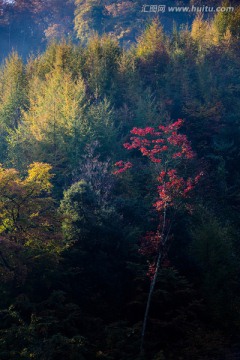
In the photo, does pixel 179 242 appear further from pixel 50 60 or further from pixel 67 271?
pixel 50 60

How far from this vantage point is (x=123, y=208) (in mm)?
22062

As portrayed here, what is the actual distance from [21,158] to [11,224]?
1038cm

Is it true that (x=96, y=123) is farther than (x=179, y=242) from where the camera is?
Yes

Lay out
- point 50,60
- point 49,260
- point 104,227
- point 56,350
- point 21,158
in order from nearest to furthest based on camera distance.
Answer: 1. point 56,350
2. point 49,260
3. point 104,227
4. point 21,158
5. point 50,60

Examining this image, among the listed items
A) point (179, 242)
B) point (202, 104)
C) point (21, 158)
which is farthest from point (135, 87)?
point (179, 242)

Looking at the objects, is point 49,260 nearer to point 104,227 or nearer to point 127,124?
point 104,227

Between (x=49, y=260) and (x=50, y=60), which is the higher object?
(x=50, y=60)

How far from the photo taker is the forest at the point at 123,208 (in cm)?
1566

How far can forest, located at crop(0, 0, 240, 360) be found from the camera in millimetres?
15664

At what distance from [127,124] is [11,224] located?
15614 millimetres

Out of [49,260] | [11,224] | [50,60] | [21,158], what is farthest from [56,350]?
[50,60]

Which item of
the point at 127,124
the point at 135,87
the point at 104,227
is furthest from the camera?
the point at 135,87

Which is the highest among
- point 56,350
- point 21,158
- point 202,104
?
point 202,104

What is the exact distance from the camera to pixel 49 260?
641 inches
